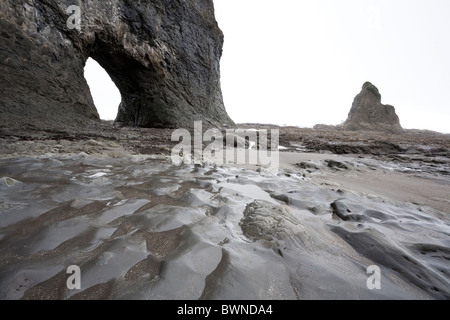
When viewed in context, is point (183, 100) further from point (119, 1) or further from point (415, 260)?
point (415, 260)

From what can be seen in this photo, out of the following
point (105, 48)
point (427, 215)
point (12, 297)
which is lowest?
point (427, 215)

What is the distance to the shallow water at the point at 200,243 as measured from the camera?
0.88 metres

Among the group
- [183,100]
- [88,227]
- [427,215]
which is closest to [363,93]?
[183,100]

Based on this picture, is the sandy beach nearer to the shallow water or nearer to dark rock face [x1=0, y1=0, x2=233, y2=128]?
the shallow water

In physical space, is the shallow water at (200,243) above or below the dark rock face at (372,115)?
below

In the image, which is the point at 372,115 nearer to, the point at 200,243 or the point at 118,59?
the point at 118,59

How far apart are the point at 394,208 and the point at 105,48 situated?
404 inches

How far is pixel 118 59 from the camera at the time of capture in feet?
30.1

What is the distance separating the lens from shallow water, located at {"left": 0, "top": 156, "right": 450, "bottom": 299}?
0.88 metres

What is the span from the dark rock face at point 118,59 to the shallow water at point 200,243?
16.8ft

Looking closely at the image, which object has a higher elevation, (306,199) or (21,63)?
(21,63)

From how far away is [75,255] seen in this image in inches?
40.0

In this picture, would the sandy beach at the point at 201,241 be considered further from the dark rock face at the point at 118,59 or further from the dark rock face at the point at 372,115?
the dark rock face at the point at 372,115

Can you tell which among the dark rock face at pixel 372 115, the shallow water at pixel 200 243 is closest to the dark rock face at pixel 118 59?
the shallow water at pixel 200 243
